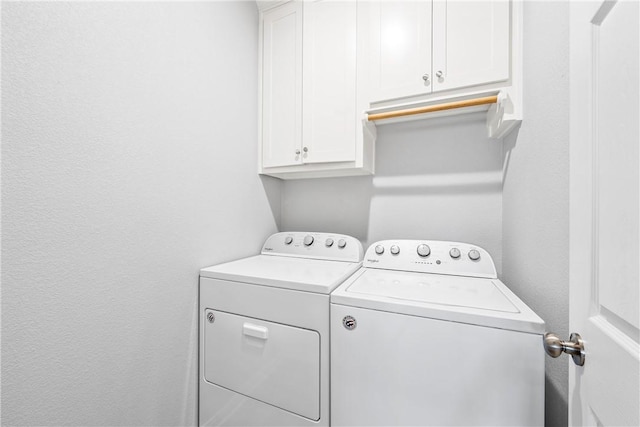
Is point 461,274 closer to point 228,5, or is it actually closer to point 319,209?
point 319,209

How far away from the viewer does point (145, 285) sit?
40.1 inches

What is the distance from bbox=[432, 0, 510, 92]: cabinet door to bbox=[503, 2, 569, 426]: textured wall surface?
9cm

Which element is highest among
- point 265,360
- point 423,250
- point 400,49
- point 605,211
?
point 400,49

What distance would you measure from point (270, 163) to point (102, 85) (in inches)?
35.7

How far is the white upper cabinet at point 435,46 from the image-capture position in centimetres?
113

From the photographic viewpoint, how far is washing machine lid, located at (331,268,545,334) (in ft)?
2.51

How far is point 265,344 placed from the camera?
109cm

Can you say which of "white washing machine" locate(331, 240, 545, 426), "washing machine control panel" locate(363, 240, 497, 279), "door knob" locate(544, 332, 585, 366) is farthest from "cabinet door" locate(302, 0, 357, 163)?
"door knob" locate(544, 332, 585, 366)

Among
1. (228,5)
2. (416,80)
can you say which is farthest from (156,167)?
(416,80)

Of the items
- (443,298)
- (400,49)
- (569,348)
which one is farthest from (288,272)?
(400,49)

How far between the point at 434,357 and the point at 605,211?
23.4 inches

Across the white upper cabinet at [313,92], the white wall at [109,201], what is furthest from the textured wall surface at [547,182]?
the white wall at [109,201]

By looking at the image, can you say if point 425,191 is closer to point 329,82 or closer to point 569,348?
point 329,82

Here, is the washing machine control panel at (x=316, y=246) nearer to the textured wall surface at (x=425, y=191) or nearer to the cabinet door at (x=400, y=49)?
the textured wall surface at (x=425, y=191)
